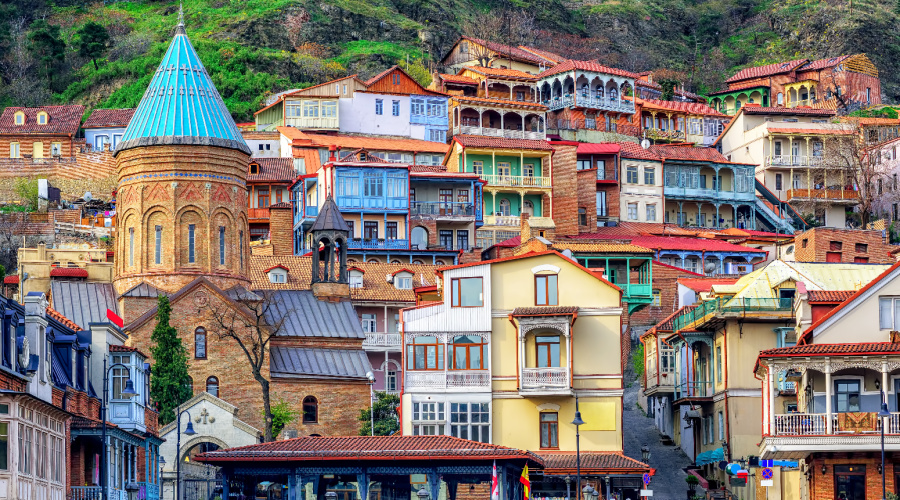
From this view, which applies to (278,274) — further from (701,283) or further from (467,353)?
(467,353)

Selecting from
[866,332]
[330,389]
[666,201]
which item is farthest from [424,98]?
[866,332]

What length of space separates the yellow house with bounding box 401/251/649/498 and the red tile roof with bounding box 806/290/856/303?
24.4 feet

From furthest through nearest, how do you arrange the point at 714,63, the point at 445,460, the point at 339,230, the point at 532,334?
1. the point at 714,63
2. the point at 339,230
3. the point at 532,334
4. the point at 445,460

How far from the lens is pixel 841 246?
236ft

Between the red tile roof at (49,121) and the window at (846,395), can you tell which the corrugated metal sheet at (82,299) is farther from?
the red tile roof at (49,121)

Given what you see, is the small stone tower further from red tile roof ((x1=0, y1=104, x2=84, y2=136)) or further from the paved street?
red tile roof ((x1=0, y1=104, x2=84, y2=136))

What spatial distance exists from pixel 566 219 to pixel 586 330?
37.8 m

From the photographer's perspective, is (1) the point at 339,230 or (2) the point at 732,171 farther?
(2) the point at 732,171

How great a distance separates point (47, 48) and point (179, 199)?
199ft

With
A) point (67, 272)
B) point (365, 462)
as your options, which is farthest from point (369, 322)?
point (365, 462)

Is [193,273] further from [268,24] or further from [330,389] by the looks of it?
[268,24]

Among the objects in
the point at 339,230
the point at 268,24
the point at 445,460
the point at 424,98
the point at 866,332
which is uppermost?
the point at 268,24

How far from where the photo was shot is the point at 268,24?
13000 centimetres

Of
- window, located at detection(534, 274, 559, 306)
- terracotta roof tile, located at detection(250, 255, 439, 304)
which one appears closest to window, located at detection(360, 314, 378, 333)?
terracotta roof tile, located at detection(250, 255, 439, 304)
